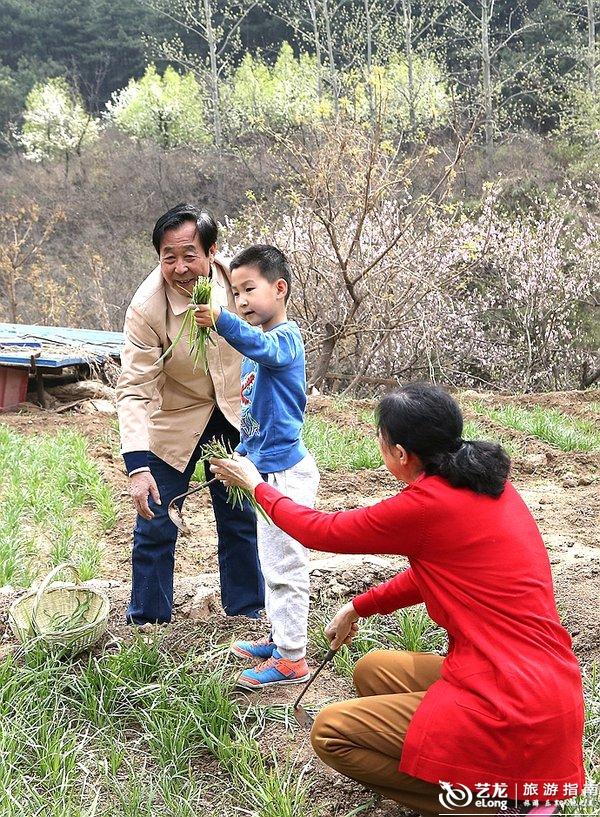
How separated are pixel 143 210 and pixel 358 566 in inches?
1250

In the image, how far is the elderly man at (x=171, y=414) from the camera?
3.46 m

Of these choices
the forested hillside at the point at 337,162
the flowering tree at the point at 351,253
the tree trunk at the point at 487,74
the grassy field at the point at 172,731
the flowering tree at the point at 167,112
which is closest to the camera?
the grassy field at the point at 172,731

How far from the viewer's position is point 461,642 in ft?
7.79

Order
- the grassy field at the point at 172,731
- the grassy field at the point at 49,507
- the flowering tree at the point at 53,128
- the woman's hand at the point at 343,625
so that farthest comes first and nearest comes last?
the flowering tree at the point at 53,128 → the grassy field at the point at 49,507 → the woman's hand at the point at 343,625 → the grassy field at the point at 172,731

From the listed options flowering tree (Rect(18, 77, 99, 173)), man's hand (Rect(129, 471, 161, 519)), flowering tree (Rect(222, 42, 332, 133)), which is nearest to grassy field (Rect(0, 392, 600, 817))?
man's hand (Rect(129, 471, 161, 519))

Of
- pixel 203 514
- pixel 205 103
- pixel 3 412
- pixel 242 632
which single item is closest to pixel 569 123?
pixel 205 103

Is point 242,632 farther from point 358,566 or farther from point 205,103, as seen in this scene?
point 205,103

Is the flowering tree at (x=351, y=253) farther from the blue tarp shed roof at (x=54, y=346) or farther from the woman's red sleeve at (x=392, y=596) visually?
the woman's red sleeve at (x=392, y=596)

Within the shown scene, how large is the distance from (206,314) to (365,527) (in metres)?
0.90

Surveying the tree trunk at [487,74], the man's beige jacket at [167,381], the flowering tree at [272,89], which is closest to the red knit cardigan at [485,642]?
the man's beige jacket at [167,381]

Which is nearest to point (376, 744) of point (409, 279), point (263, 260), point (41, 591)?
point (41, 591)

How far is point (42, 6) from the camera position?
146 feet

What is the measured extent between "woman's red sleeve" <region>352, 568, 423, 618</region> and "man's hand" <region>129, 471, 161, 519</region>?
1.02m

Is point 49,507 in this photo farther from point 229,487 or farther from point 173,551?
point 229,487
